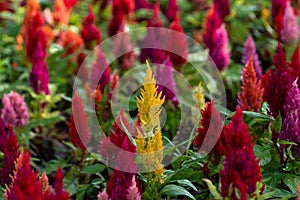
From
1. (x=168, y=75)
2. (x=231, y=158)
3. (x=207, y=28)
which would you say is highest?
(x=207, y=28)

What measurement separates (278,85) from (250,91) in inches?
15.1

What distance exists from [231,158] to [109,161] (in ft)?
2.81

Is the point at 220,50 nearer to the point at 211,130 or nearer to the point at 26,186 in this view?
the point at 211,130

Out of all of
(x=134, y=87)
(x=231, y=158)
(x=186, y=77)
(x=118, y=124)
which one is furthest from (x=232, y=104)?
(x=231, y=158)

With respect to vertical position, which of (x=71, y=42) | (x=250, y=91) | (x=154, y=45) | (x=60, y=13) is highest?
(x=60, y=13)

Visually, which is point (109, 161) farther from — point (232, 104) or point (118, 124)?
point (232, 104)

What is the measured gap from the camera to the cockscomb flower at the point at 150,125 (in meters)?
2.43

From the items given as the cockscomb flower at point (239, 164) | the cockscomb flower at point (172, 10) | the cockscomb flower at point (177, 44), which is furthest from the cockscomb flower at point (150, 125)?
the cockscomb flower at point (172, 10)

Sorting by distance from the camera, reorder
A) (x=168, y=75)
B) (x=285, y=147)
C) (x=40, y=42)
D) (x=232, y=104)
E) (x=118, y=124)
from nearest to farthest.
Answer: (x=118, y=124) < (x=285, y=147) < (x=168, y=75) < (x=40, y=42) < (x=232, y=104)

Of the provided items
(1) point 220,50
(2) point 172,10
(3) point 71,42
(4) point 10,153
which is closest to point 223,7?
(2) point 172,10

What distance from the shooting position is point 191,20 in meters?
5.42

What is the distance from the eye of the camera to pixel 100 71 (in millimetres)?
3670

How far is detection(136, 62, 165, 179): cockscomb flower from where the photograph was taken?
2430 mm

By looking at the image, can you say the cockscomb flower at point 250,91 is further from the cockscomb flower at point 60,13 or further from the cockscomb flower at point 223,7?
the cockscomb flower at point 60,13
